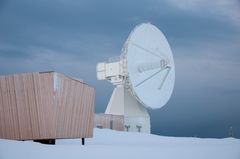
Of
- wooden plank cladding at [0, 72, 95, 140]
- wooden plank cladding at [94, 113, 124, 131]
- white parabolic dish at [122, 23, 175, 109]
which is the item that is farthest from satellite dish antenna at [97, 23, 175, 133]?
wooden plank cladding at [0, 72, 95, 140]

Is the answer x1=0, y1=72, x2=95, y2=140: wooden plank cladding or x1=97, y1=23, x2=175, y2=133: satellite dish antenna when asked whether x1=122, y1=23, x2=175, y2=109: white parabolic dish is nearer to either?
x1=97, y1=23, x2=175, y2=133: satellite dish antenna

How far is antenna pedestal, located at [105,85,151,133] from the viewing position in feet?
129

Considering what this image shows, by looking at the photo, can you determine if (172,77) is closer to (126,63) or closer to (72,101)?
(126,63)

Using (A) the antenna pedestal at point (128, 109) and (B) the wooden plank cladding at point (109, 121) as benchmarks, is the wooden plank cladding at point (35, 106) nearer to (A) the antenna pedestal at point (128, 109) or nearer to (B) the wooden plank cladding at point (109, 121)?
(B) the wooden plank cladding at point (109, 121)

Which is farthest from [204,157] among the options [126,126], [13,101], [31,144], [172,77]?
[172,77]

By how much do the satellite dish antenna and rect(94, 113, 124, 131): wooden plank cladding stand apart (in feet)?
2.76

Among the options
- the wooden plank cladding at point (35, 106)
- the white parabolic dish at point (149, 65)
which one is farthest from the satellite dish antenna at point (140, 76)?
the wooden plank cladding at point (35, 106)

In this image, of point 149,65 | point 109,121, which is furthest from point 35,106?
point 149,65

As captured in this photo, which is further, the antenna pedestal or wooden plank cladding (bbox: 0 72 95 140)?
the antenna pedestal

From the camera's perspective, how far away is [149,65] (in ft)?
127

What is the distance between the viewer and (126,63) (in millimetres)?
36562

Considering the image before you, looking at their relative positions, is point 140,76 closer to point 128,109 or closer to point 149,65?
point 149,65

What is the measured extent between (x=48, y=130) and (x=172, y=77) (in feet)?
90.9

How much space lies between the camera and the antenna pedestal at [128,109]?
39281mm
